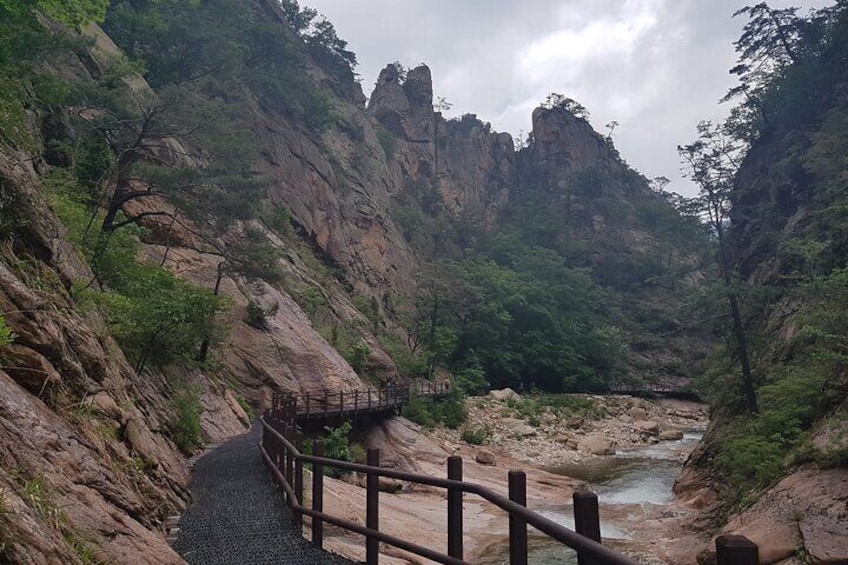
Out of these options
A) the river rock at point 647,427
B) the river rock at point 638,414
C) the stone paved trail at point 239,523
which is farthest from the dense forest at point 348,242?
the river rock at point 647,427

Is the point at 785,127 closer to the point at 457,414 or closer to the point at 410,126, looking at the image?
the point at 457,414

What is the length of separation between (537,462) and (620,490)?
20.0ft

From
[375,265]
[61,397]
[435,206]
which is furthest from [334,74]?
[61,397]

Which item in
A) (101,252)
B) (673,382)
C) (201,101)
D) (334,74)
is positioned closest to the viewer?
(101,252)

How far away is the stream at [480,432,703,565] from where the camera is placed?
1254 centimetres

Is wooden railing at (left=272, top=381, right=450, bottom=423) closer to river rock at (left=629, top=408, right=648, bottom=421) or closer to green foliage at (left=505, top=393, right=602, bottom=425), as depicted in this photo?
green foliage at (left=505, top=393, right=602, bottom=425)

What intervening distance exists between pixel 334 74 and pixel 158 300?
53.0 metres

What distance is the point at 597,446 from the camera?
1112 inches

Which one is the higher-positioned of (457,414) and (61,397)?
(61,397)

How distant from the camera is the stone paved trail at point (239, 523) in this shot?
233 inches

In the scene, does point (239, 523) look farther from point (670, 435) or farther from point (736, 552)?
point (670, 435)

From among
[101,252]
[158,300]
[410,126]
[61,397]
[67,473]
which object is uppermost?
[410,126]

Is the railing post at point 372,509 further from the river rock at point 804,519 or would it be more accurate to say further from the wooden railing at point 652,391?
the wooden railing at point 652,391

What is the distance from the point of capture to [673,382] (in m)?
54.2
